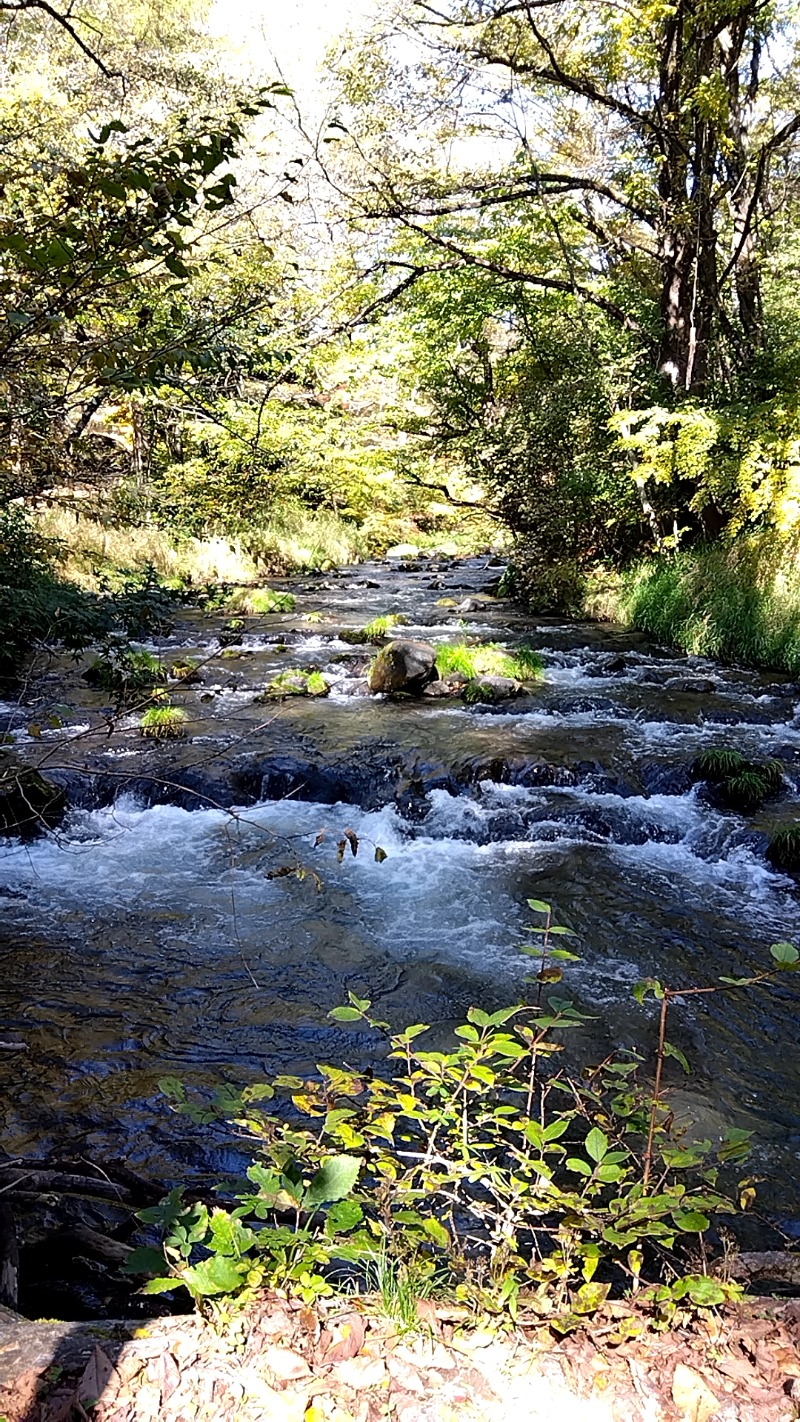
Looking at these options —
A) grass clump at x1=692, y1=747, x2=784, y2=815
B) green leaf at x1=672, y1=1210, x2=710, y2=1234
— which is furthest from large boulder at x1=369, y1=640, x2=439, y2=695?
green leaf at x1=672, y1=1210, x2=710, y2=1234

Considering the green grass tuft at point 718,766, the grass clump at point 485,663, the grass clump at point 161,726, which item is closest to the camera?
the green grass tuft at point 718,766

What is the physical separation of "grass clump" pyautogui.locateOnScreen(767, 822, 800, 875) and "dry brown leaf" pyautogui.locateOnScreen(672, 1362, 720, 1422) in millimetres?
4767

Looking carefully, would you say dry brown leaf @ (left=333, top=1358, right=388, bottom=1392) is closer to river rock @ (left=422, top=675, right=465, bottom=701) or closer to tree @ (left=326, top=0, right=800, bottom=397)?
river rock @ (left=422, top=675, right=465, bottom=701)

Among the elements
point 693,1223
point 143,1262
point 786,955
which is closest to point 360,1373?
point 143,1262

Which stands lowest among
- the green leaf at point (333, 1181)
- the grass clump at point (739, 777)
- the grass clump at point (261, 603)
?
the grass clump at point (739, 777)

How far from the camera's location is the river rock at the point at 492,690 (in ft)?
30.8

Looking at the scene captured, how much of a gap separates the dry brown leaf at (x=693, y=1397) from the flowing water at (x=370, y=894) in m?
1.28

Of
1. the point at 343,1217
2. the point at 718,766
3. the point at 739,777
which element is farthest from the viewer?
the point at 718,766

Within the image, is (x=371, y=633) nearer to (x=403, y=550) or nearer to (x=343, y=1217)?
(x=343, y=1217)

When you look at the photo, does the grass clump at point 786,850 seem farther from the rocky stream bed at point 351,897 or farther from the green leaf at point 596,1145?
the green leaf at point 596,1145

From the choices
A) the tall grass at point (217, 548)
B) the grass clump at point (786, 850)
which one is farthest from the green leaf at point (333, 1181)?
the tall grass at point (217, 548)

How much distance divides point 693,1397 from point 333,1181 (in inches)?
30.2

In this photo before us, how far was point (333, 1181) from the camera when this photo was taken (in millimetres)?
1719

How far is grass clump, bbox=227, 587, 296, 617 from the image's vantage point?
13969 millimetres
